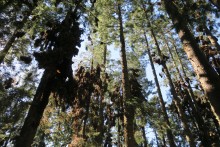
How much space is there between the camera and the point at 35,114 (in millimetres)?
7793

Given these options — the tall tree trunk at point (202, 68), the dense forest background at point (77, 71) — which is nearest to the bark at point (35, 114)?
the dense forest background at point (77, 71)

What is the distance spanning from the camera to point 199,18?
26.3ft

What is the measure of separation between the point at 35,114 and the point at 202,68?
5.34 meters

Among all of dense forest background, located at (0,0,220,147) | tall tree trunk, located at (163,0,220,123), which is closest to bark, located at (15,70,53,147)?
dense forest background, located at (0,0,220,147)

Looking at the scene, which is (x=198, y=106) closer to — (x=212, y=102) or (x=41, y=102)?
(x=41, y=102)

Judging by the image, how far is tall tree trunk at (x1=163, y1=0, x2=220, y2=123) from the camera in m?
4.39

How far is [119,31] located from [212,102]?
1227cm

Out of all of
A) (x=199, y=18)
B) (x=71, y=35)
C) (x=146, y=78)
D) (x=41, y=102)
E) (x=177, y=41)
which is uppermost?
(x=177, y=41)

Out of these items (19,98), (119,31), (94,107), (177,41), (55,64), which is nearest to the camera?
(55,64)

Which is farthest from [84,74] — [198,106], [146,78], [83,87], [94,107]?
[146,78]

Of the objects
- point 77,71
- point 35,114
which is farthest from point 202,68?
point 77,71

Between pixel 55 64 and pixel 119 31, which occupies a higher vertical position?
pixel 119 31

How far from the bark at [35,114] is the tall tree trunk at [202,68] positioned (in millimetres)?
4808

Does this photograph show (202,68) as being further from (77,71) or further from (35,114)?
(77,71)
